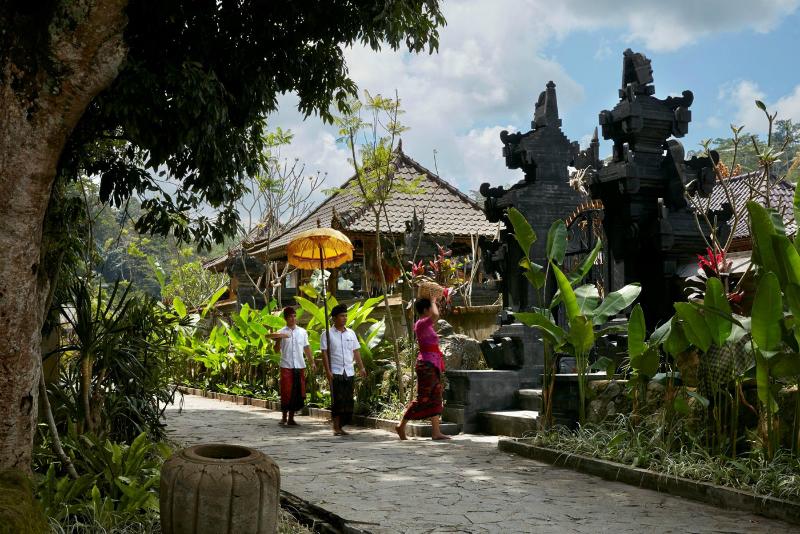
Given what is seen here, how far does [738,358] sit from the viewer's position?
259 inches

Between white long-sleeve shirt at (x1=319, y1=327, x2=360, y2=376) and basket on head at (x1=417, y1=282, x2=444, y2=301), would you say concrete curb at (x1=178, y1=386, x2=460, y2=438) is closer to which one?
white long-sleeve shirt at (x1=319, y1=327, x2=360, y2=376)

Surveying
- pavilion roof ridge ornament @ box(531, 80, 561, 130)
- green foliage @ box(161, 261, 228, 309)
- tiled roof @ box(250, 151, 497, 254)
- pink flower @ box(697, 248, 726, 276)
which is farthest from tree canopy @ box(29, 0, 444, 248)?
green foliage @ box(161, 261, 228, 309)

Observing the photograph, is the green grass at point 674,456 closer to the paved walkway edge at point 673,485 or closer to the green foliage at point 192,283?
the paved walkway edge at point 673,485

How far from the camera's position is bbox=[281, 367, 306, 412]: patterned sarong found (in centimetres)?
1173

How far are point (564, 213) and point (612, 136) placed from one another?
2.62 metres

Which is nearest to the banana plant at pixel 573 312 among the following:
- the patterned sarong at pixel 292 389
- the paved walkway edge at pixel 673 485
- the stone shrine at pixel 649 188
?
the paved walkway edge at pixel 673 485

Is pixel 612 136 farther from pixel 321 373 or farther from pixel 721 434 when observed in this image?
pixel 321 373

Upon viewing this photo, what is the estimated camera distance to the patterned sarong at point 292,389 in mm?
11727

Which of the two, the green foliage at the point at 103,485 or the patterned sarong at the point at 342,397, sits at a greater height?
the patterned sarong at the point at 342,397

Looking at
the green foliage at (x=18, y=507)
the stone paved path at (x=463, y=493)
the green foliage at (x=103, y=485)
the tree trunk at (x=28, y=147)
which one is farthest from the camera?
the stone paved path at (x=463, y=493)

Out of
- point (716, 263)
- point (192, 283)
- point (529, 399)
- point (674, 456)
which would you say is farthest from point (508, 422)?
point (192, 283)

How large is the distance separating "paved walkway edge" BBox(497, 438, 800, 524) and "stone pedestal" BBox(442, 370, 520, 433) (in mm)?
2077

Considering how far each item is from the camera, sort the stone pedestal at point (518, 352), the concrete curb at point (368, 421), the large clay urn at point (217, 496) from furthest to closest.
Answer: the stone pedestal at point (518, 352)
the concrete curb at point (368, 421)
the large clay urn at point (217, 496)

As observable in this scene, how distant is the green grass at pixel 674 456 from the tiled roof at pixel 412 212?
36.7 feet
